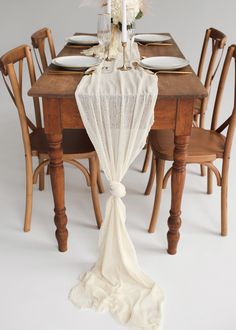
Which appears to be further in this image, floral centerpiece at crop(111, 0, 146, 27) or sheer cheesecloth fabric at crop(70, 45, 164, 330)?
floral centerpiece at crop(111, 0, 146, 27)

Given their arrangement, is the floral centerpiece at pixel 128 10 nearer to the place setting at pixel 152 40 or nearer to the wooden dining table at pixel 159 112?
the wooden dining table at pixel 159 112

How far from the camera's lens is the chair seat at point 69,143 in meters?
1.89

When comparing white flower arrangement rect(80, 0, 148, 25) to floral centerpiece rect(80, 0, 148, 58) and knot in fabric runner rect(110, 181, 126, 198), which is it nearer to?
floral centerpiece rect(80, 0, 148, 58)

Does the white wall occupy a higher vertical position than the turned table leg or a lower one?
higher

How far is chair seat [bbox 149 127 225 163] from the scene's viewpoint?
179 cm

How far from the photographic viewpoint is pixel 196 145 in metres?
1.87

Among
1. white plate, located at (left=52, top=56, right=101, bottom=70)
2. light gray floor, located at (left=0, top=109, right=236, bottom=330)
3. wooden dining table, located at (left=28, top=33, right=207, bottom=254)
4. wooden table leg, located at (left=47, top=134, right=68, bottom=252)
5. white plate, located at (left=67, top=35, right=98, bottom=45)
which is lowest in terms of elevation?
light gray floor, located at (left=0, top=109, right=236, bottom=330)

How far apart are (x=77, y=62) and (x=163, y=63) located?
0.42 meters

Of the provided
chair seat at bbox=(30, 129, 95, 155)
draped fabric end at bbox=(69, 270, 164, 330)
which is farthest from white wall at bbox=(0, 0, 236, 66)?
draped fabric end at bbox=(69, 270, 164, 330)

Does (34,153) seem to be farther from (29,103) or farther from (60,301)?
(29,103)

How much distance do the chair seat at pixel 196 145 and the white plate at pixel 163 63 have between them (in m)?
0.34

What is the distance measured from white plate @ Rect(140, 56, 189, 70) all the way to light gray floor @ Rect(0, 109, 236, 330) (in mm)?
808

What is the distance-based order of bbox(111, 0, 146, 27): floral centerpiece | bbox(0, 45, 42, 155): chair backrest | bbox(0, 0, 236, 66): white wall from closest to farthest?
bbox(0, 45, 42, 155): chair backrest
bbox(111, 0, 146, 27): floral centerpiece
bbox(0, 0, 236, 66): white wall

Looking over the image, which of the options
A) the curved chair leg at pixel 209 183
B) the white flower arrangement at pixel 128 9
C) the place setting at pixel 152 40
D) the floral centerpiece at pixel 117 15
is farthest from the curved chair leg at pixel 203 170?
the white flower arrangement at pixel 128 9
